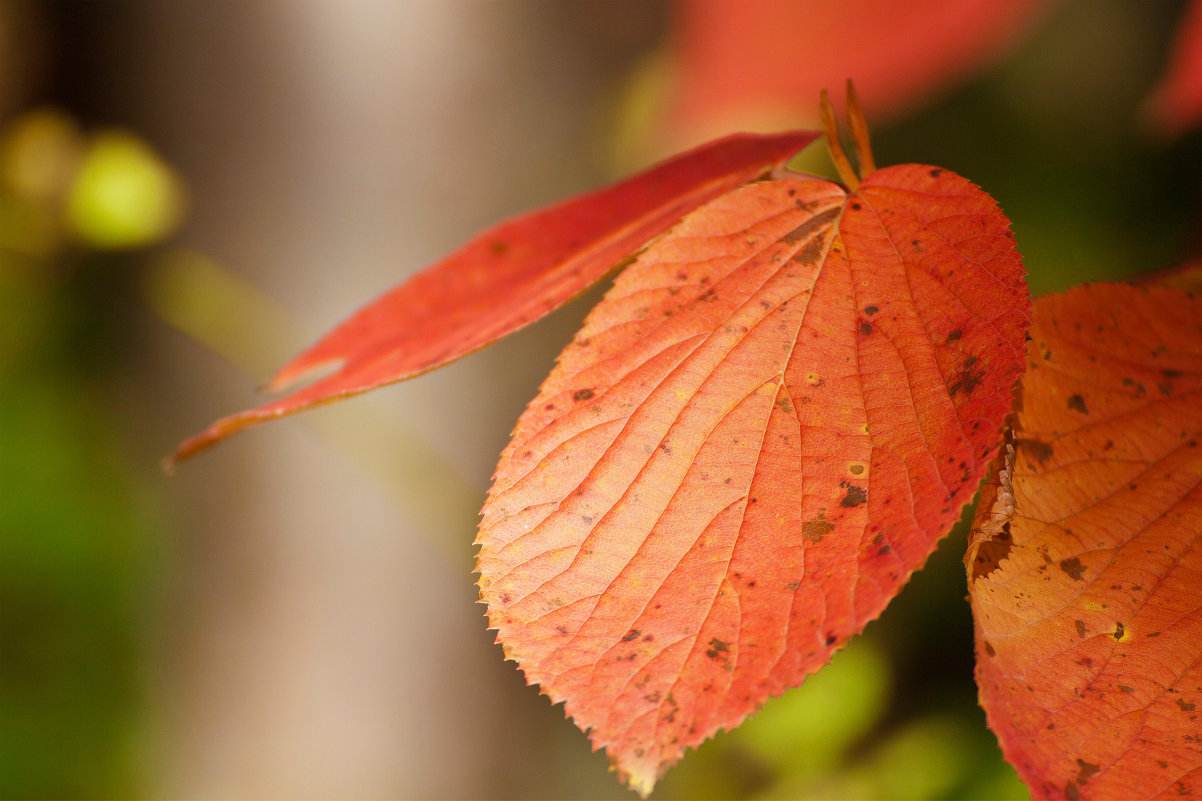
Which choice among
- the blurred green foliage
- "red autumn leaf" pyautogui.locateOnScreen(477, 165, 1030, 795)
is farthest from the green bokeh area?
"red autumn leaf" pyautogui.locateOnScreen(477, 165, 1030, 795)

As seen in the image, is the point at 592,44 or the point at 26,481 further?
the point at 26,481

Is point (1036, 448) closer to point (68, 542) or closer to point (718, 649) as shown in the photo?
point (718, 649)

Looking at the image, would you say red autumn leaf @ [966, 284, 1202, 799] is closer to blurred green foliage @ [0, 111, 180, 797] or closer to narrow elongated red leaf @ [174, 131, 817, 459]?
narrow elongated red leaf @ [174, 131, 817, 459]

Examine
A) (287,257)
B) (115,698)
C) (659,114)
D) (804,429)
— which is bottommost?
(804,429)

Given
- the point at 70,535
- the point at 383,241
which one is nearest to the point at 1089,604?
the point at 383,241

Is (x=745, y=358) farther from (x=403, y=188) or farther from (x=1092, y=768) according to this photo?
(x=403, y=188)

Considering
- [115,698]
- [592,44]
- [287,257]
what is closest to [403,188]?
[287,257]
